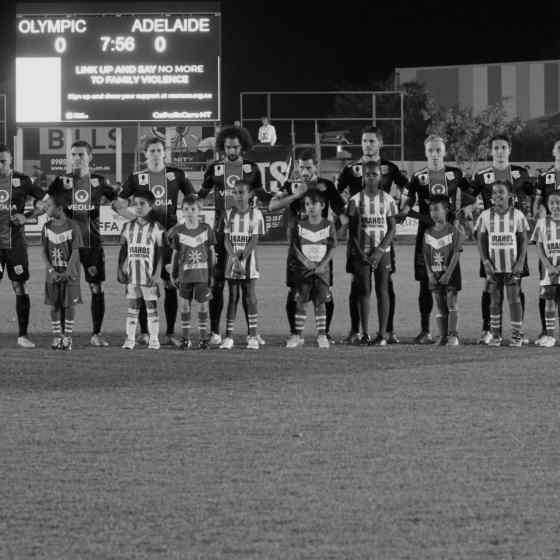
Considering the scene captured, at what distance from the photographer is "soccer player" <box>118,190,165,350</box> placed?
12.6m

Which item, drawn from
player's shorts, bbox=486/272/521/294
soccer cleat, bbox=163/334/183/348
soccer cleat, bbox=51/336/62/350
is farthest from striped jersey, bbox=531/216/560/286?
soccer cleat, bbox=51/336/62/350

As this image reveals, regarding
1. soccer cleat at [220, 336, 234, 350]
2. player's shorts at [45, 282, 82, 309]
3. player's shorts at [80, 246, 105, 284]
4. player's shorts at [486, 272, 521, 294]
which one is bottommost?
soccer cleat at [220, 336, 234, 350]

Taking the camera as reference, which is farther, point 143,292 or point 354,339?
point 354,339

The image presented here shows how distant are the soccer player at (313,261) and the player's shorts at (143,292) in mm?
1329

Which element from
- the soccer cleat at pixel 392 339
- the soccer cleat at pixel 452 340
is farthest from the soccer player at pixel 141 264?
the soccer cleat at pixel 452 340

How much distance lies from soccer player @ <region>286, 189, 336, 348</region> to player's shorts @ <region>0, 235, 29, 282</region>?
2.56 m

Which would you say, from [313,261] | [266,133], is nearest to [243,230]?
[313,261]

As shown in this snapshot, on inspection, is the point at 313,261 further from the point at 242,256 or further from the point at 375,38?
the point at 375,38

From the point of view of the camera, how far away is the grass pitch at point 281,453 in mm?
5988

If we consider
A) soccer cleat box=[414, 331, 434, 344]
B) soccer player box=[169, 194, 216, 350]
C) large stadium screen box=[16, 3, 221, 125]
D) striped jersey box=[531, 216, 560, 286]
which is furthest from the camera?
large stadium screen box=[16, 3, 221, 125]

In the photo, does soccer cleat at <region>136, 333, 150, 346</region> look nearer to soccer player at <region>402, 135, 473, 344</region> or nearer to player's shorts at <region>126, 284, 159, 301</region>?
player's shorts at <region>126, 284, 159, 301</region>

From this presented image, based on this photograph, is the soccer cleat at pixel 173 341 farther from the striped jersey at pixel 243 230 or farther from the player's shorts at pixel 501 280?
the player's shorts at pixel 501 280

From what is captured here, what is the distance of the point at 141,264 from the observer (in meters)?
12.6

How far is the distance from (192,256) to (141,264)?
484 mm
